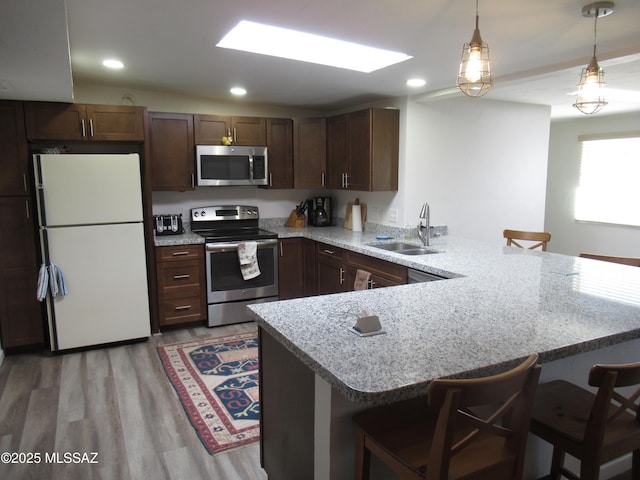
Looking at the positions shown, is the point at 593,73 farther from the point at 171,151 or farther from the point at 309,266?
the point at 171,151

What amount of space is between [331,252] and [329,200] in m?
1.13

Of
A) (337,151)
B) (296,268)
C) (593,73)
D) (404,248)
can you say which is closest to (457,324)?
(593,73)

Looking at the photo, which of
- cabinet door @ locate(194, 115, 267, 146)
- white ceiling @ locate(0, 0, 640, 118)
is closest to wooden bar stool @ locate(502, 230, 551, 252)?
white ceiling @ locate(0, 0, 640, 118)

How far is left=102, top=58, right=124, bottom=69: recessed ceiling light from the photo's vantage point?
309cm

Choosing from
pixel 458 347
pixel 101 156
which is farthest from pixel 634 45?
pixel 101 156

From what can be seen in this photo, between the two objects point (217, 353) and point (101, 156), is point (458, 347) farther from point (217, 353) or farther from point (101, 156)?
point (101, 156)

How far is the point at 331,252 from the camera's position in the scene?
415 centimetres

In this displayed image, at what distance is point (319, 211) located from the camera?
5043 mm

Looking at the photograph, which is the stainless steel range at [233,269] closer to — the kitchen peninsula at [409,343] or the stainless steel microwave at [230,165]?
the stainless steel microwave at [230,165]

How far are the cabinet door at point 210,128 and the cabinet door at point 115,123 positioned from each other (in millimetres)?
606

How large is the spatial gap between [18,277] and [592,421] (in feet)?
12.6

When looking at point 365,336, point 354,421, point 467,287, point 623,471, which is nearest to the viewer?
point 354,421

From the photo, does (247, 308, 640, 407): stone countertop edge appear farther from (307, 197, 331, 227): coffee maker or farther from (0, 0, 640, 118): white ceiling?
(307, 197, 331, 227): coffee maker

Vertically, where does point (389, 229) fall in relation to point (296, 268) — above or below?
above
